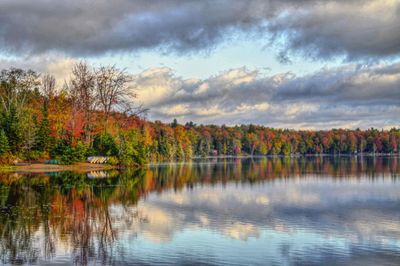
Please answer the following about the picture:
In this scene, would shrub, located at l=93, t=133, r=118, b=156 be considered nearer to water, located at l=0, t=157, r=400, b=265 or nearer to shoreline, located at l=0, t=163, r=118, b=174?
shoreline, located at l=0, t=163, r=118, b=174

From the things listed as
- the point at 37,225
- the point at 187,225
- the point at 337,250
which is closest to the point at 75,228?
the point at 37,225

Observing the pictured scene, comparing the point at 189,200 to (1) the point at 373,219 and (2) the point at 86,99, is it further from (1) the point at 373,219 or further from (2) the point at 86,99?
(2) the point at 86,99

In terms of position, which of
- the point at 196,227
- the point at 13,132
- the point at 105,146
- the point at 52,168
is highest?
the point at 13,132

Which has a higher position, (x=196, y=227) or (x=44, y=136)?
(x=44, y=136)

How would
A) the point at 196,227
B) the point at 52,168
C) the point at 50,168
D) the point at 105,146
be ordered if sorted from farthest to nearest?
the point at 105,146, the point at 52,168, the point at 50,168, the point at 196,227

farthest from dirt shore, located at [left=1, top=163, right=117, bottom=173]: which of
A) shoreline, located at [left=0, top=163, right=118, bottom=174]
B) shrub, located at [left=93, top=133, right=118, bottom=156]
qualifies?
shrub, located at [left=93, top=133, right=118, bottom=156]

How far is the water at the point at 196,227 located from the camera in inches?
578

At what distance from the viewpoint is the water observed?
14.7 m

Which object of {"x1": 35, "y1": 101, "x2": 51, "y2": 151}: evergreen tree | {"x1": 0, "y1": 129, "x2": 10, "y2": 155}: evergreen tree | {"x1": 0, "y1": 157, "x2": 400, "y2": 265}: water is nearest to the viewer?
{"x1": 0, "y1": 157, "x2": 400, "y2": 265}: water

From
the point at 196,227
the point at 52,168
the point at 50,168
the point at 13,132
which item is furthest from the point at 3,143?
the point at 196,227

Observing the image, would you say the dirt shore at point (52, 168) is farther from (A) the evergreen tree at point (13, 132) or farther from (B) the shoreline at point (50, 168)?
(A) the evergreen tree at point (13, 132)

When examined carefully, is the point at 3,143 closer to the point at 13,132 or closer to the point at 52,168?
the point at 13,132

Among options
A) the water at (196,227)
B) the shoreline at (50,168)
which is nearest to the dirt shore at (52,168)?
the shoreline at (50,168)

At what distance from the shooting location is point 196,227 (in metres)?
19.7
